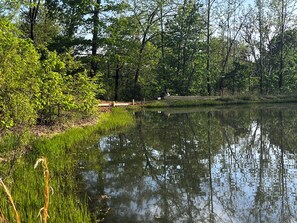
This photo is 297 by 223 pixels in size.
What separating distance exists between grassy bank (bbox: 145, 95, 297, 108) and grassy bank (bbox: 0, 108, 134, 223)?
17035mm

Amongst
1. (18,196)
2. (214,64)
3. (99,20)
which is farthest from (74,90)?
(214,64)

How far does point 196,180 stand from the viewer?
20.9 feet

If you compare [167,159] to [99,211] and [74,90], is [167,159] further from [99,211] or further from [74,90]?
[74,90]

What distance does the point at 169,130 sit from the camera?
A: 13.8m

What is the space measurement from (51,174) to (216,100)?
87.8 feet

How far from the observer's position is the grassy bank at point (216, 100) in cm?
2942

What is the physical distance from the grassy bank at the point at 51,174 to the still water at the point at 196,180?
413 mm

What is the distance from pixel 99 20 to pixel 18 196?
71.9 feet

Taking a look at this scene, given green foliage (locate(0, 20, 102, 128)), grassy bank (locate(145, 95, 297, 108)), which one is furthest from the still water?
grassy bank (locate(145, 95, 297, 108))

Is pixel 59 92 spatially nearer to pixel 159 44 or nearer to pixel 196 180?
pixel 196 180

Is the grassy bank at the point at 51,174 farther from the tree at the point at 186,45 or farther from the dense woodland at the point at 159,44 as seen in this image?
the tree at the point at 186,45

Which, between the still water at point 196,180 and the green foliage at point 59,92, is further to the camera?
the green foliage at point 59,92

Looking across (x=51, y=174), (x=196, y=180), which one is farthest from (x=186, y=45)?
(x=51, y=174)

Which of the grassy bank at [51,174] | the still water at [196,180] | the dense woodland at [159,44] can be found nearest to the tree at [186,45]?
the dense woodland at [159,44]
